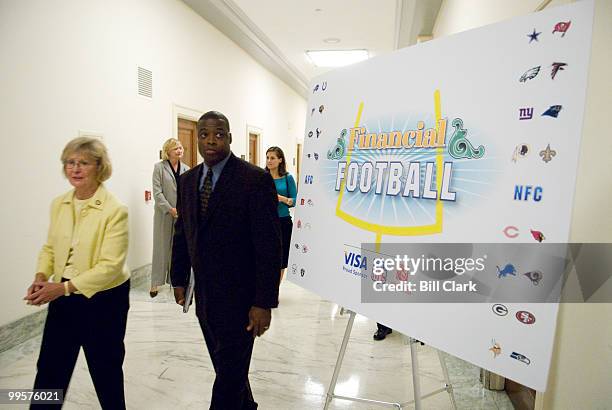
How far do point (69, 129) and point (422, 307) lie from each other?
3171 mm

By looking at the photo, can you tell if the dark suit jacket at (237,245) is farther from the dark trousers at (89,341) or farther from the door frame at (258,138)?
the door frame at (258,138)

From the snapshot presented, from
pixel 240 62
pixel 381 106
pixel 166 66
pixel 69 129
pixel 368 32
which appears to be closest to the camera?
pixel 381 106

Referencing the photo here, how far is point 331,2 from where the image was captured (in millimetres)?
5137

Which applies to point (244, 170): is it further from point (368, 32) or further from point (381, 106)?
point (368, 32)

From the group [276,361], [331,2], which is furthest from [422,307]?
[331,2]

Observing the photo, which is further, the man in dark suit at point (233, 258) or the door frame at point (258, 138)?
the door frame at point (258, 138)

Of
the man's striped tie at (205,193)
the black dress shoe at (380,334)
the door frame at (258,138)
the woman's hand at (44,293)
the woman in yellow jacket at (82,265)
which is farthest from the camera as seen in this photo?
the door frame at (258,138)

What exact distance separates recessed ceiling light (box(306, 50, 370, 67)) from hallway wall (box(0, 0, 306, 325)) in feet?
8.28

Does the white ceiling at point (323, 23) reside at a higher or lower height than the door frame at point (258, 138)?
higher

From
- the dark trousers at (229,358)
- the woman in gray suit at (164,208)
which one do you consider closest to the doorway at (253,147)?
the woman in gray suit at (164,208)

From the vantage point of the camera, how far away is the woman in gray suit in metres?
3.96

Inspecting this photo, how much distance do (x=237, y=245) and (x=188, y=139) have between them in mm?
3967

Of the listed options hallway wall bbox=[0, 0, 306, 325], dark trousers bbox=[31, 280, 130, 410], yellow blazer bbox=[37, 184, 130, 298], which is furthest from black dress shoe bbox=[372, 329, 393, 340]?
hallway wall bbox=[0, 0, 306, 325]

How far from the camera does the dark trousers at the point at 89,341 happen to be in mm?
1622
